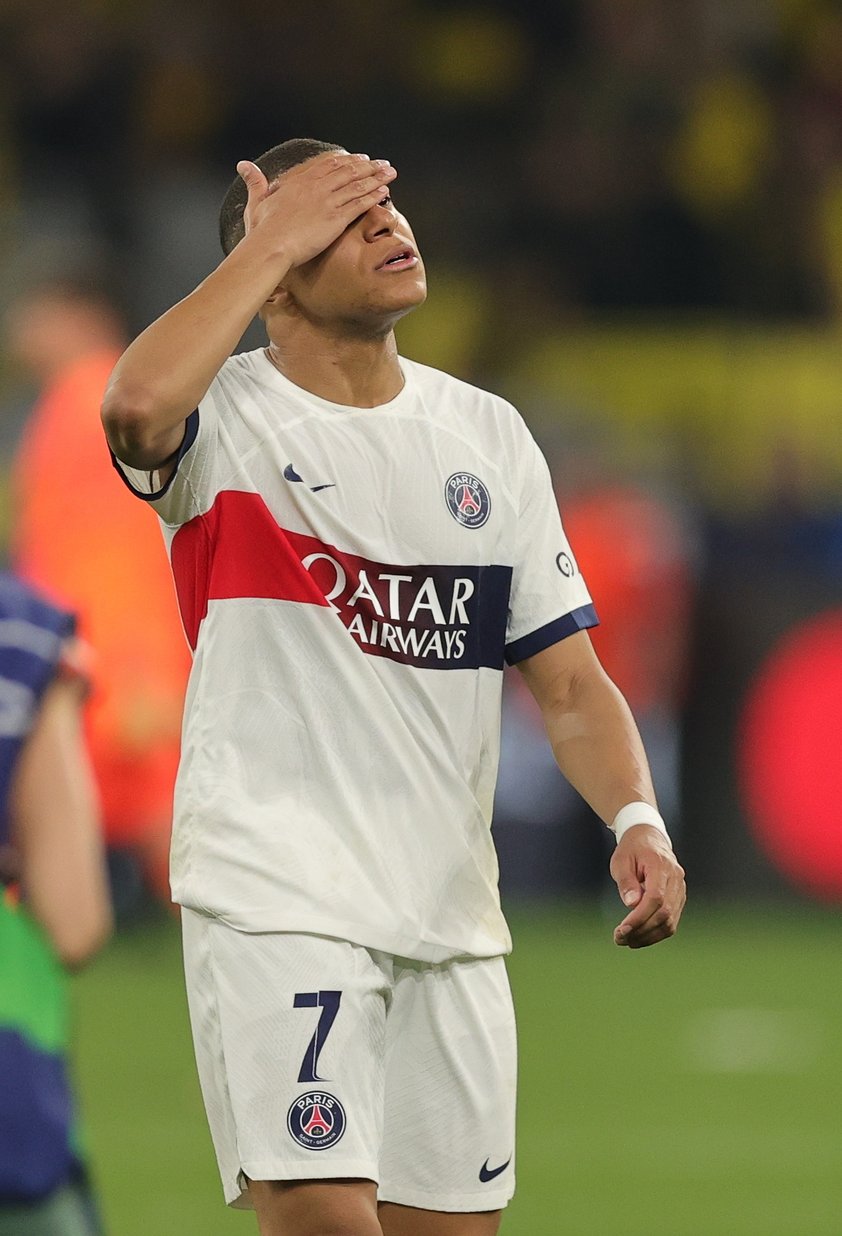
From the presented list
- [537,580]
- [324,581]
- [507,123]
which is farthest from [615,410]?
[324,581]

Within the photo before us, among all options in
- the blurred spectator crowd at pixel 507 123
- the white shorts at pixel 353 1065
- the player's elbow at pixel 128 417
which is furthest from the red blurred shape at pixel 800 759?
the player's elbow at pixel 128 417

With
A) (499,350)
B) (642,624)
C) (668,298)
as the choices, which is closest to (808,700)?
(642,624)

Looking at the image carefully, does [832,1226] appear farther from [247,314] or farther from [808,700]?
[808,700]

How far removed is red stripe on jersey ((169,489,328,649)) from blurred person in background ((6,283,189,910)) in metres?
5.22

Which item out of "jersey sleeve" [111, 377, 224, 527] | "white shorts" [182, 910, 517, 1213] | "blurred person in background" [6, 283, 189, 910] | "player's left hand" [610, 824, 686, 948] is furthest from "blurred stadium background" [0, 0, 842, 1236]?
"jersey sleeve" [111, 377, 224, 527]

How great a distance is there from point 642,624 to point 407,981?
7.88m

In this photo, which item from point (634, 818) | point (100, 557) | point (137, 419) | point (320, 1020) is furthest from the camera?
point (100, 557)

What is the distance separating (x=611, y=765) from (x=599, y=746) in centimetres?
4

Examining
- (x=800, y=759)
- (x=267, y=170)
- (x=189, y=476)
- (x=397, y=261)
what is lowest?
(x=189, y=476)

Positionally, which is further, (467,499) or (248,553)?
Result: (467,499)

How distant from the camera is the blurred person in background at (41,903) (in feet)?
7.45

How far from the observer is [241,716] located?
3.25m

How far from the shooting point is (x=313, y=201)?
325 cm

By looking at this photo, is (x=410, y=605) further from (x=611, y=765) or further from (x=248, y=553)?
(x=611, y=765)
